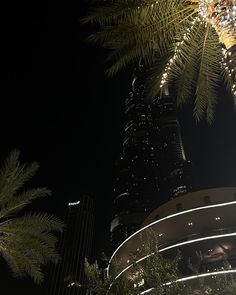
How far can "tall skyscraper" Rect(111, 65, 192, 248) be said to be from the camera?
121 meters

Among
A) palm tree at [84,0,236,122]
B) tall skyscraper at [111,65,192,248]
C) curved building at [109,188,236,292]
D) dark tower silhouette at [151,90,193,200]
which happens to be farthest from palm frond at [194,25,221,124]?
dark tower silhouette at [151,90,193,200]

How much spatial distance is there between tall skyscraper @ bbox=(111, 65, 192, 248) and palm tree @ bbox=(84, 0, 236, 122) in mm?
102040

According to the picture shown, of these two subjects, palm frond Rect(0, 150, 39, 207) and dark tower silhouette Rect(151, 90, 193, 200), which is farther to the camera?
dark tower silhouette Rect(151, 90, 193, 200)

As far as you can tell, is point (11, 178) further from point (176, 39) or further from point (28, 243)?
Result: point (176, 39)

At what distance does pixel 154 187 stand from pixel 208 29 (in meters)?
132

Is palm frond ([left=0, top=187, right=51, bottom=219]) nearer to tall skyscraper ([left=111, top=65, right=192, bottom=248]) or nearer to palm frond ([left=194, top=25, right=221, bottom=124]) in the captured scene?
palm frond ([left=194, top=25, right=221, bottom=124])

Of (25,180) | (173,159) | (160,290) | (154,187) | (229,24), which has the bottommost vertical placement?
(160,290)

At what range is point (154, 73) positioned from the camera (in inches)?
335

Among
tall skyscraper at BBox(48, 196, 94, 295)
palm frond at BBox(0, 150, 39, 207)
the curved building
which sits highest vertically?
tall skyscraper at BBox(48, 196, 94, 295)

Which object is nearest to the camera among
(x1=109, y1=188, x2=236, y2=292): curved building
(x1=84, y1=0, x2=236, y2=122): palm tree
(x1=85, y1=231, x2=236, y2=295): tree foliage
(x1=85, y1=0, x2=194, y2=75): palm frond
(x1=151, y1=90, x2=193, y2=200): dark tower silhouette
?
(x1=84, y1=0, x2=236, y2=122): palm tree

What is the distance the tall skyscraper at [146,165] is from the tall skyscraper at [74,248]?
28535 millimetres

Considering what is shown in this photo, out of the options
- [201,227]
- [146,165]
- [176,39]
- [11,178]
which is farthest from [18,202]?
[146,165]

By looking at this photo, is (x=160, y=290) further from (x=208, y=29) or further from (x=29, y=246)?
(x=208, y=29)

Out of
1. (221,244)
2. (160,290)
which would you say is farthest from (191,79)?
(221,244)
